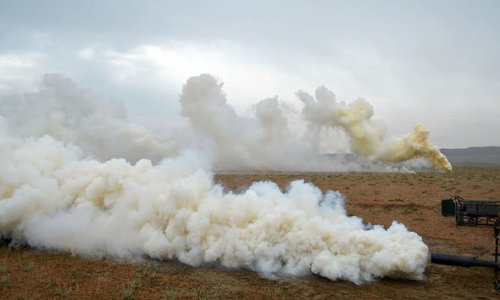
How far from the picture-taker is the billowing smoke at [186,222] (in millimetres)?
15805

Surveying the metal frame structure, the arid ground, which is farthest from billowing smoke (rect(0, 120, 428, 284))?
the metal frame structure

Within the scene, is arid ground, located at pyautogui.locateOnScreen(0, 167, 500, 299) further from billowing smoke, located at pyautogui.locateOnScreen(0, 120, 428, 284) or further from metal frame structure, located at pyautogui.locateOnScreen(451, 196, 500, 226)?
metal frame structure, located at pyautogui.locateOnScreen(451, 196, 500, 226)

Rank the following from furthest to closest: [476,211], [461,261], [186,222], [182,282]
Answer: [476,211], [186,222], [461,261], [182,282]

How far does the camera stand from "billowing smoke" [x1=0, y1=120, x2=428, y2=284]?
1580cm

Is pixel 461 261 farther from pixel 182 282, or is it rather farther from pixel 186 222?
pixel 186 222

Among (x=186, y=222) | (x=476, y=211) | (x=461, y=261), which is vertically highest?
(x=476, y=211)

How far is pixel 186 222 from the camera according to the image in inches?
700

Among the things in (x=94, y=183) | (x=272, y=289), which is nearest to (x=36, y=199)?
(x=94, y=183)

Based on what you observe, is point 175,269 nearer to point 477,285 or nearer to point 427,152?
point 477,285

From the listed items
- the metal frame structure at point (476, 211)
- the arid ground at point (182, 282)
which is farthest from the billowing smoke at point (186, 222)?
the metal frame structure at point (476, 211)

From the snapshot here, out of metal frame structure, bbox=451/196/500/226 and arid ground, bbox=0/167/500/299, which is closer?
arid ground, bbox=0/167/500/299

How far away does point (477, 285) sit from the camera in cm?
1565

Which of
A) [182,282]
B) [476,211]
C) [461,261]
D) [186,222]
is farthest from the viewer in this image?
[476,211]

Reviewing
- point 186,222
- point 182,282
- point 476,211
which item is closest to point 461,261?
point 476,211
